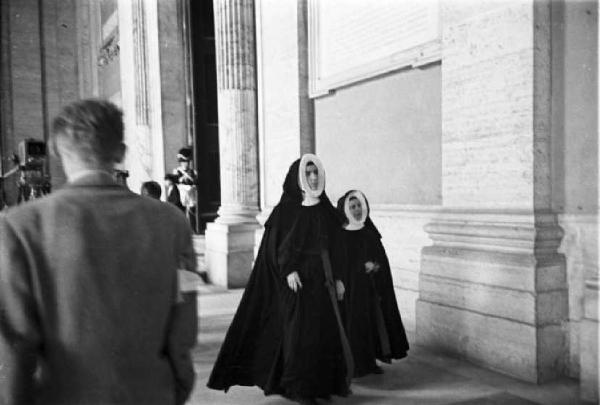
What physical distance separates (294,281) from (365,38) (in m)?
3.20

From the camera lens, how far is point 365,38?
18.6 ft

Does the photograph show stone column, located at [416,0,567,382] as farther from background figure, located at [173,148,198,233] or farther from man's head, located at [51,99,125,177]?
background figure, located at [173,148,198,233]

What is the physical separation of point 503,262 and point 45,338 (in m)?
3.38

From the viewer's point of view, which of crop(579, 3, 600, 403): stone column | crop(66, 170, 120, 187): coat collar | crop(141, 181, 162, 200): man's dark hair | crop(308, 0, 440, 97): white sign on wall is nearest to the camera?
crop(66, 170, 120, 187): coat collar

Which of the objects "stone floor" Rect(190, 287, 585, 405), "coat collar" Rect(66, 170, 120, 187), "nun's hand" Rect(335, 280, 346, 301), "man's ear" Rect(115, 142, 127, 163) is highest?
"man's ear" Rect(115, 142, 127, 163)

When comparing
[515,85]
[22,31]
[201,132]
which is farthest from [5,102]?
[515,85]

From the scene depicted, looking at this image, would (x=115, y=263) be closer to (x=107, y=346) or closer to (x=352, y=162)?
(x=107, y=346)

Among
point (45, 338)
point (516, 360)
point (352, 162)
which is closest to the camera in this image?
point (45, 338)

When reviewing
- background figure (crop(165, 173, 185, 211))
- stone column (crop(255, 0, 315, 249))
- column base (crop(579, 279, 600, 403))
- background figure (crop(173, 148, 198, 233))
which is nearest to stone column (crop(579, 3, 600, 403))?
column base (crop(579, 279, 600, 403))

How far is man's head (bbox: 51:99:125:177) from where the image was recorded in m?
1.39

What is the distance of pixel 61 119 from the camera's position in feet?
4.59

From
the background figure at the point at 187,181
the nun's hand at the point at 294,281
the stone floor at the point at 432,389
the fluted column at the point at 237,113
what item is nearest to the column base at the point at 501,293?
the stone floor at the point at 432,389

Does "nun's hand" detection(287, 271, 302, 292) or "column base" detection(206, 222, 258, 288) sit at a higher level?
"nun's hand" detection(287, 271, 302, 292)

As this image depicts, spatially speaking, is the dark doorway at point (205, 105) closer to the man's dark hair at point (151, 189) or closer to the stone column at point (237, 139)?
the stone column at point (237, 139)
